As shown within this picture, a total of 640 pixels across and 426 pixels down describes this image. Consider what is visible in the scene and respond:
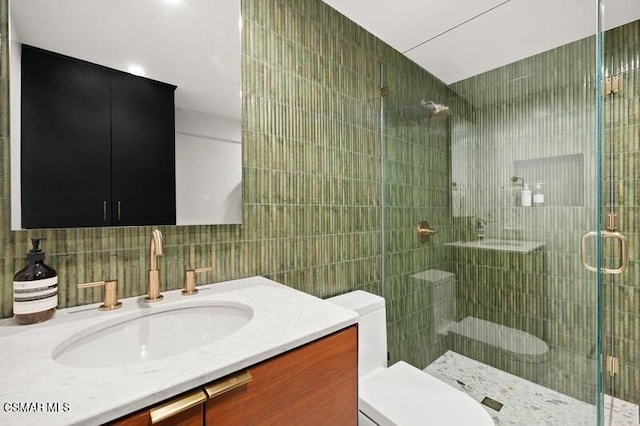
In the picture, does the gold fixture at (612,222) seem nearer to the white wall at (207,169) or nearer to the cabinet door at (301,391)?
the cabinet door at (301,391)

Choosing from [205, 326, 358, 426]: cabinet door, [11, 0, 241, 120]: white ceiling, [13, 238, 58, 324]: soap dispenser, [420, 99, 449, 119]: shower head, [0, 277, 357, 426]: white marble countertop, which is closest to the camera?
[0, 277, 357, 426]: white marble countertop

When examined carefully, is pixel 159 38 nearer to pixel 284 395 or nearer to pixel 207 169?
pixel 207 169

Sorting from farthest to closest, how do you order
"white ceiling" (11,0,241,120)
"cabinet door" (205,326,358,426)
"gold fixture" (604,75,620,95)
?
1. "gold fixture" (604,75,620,95)
2. "white ceiling" (11,0,241,120)
3. "cabinet door" (205,326,358,426)

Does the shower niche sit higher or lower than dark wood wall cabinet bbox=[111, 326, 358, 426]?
higher

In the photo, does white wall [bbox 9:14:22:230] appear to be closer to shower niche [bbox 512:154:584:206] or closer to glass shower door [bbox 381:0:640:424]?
Answer: glass shower door [bbox 381:0:640:424]

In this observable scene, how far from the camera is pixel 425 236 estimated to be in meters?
1.66

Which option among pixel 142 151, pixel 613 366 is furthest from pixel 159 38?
pixel 613 366

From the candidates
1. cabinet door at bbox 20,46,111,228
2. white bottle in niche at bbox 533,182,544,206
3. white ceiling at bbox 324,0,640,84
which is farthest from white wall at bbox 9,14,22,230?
white bottle in niche at bbox 533,182,544,206

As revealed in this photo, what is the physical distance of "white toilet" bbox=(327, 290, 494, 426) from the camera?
1.03 meters

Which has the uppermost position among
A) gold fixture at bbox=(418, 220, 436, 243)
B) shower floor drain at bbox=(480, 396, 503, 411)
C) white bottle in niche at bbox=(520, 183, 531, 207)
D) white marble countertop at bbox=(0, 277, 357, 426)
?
white bottle in niche at bbox=(520, 183, 531, 207)

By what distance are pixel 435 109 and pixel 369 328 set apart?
4.16 feet

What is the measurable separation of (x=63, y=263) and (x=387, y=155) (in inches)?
62.4

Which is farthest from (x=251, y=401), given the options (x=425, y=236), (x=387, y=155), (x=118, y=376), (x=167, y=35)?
(x=387, y=155)

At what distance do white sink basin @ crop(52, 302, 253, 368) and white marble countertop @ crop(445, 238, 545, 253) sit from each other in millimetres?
1259
